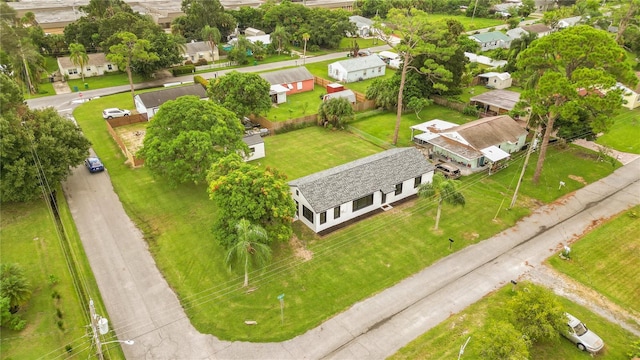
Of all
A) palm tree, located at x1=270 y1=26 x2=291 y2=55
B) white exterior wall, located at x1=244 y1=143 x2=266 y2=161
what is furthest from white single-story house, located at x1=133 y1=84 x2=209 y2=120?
palm tree, located at x1=270 y1=26 x2=291 y2=55

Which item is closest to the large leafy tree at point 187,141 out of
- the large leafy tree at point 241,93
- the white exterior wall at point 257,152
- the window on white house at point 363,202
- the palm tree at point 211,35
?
the white exterior wall at point 257,152

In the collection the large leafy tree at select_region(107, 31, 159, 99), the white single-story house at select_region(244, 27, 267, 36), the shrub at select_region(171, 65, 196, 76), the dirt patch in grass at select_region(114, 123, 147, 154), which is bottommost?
the dirt patch in grass at select_region(114, 123, 147, 154)

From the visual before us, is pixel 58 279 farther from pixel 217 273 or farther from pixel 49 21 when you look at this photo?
pixel 49 21

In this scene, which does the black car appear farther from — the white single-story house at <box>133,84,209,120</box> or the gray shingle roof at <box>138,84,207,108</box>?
the gray shingle roof at <box>138,84,207,108</box>

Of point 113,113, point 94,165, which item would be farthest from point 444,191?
point 113,113

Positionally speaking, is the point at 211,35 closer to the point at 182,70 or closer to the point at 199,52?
the point at 199,52

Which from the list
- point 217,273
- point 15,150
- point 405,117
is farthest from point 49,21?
point 217,273
